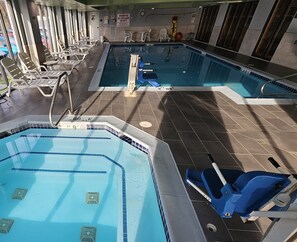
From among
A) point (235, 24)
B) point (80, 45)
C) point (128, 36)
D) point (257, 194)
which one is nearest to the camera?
point (257, 194)

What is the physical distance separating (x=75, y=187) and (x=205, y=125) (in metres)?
2.23

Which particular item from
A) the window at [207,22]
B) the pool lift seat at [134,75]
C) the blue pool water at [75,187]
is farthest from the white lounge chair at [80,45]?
the window at [207,22]

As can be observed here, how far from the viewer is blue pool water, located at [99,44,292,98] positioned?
227 inches

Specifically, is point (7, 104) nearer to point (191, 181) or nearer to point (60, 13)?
point (191, 181)

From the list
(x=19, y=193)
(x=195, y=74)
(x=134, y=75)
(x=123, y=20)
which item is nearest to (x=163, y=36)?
(x=123, y=20)

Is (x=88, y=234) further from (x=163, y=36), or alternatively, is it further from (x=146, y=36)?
(x=163, y=36)

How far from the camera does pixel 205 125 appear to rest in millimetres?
3172

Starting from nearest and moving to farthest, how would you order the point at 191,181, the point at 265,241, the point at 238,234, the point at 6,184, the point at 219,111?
the point at 265,241, the point at 238,234, the point at 191,181, the point at 6,184, the point at 219,111

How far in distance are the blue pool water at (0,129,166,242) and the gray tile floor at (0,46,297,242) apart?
486mm

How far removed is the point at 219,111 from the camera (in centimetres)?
369

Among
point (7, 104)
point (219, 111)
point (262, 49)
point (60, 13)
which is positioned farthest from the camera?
point (262, 49)

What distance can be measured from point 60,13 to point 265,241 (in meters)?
9.81

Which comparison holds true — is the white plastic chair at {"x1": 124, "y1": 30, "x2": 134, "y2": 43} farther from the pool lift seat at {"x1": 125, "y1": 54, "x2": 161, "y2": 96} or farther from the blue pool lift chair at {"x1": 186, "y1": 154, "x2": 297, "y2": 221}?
the blue pool lift chair at {"x1": 186, "y1": 154, "x2": 297, "y2": 221}

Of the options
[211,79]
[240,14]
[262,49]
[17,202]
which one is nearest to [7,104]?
[17,202]
